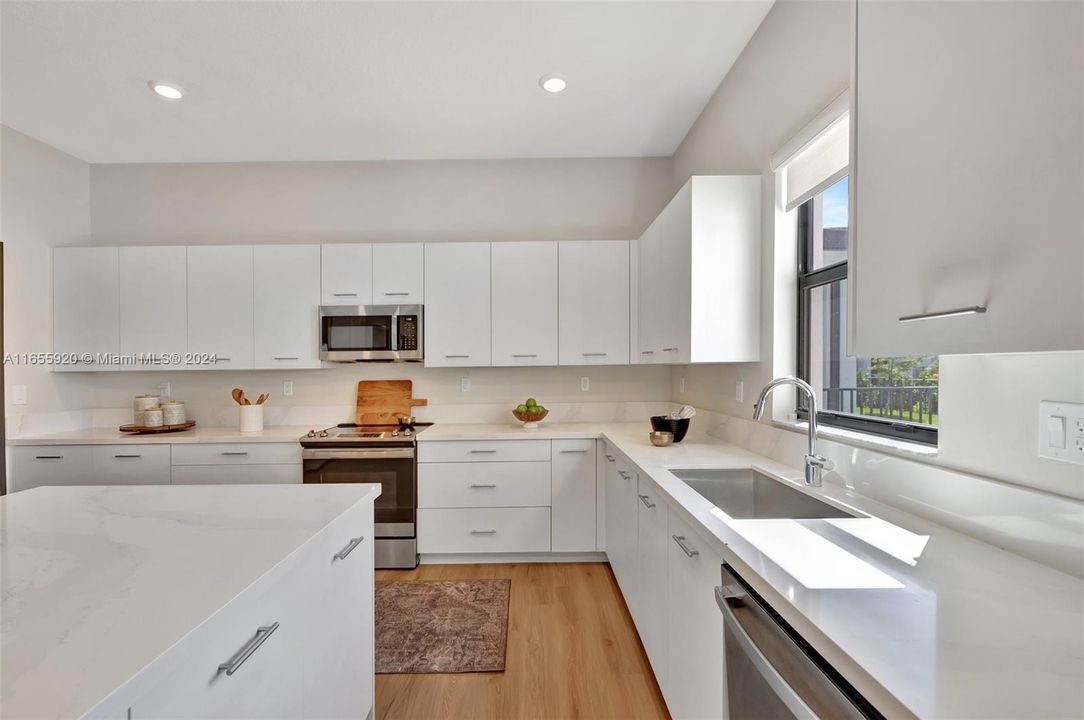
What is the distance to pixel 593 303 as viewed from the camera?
3271mm

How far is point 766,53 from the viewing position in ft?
6.86

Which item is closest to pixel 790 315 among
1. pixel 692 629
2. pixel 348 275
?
pixel 692 629

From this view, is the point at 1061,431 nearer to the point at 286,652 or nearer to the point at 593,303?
the point at 286,652

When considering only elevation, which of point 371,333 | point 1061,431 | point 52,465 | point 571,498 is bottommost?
point 571,498

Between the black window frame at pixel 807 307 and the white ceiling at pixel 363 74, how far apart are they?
0.94 meters

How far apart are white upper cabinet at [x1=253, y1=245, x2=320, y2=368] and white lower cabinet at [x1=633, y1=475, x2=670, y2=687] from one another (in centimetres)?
251

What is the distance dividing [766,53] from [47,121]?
13.5 ft

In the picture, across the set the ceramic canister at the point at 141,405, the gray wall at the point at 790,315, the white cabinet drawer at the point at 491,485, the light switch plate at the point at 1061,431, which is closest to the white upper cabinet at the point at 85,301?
the ceramic canister at the point at 141,405

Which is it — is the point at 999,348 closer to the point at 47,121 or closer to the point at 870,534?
the point at 870,534

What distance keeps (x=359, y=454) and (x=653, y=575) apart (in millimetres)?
1933

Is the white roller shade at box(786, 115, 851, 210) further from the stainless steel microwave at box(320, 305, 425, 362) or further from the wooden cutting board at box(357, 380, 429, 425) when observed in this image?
the wooden cutting board at box(357, 380, 429, 425)

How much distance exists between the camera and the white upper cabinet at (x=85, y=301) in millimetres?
3240

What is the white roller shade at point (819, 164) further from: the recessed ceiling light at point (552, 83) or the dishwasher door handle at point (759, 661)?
the dishwasher door handle at point (759, 661)

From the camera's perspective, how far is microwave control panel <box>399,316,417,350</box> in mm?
3238
